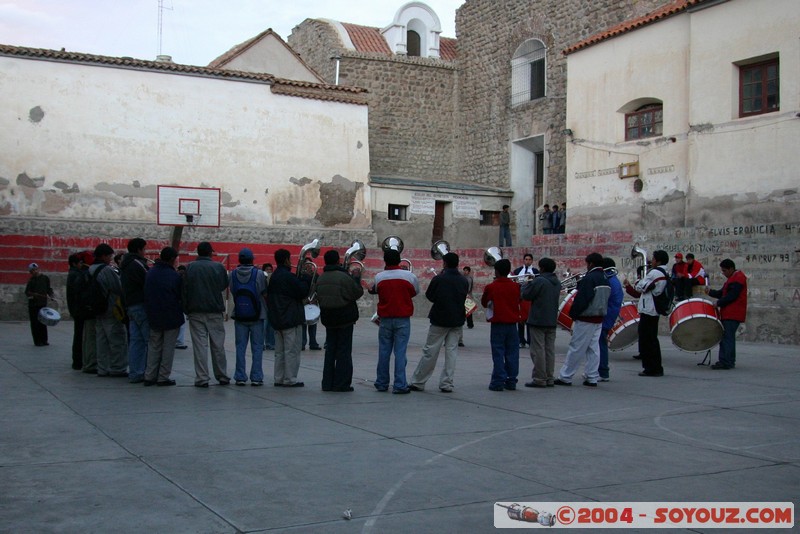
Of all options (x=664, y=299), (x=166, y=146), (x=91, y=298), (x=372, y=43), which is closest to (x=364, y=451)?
(x=91, y=298)

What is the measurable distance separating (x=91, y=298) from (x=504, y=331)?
555 centimetres

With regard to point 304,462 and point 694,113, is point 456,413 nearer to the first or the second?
point 304,462

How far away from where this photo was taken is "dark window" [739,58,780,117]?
21703mm

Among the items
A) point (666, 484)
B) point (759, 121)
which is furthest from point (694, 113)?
point (666, 484)

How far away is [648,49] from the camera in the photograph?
25.2 metres

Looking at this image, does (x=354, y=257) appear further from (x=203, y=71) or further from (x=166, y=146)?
(x=203, y=71)

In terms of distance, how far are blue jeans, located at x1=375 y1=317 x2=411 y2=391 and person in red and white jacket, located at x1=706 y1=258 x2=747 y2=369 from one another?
5.52 meters

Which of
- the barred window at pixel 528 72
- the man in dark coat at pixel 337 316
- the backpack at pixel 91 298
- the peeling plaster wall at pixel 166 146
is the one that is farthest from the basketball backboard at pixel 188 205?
the man in dark coat at pixel 337 316

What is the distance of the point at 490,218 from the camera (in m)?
34.0

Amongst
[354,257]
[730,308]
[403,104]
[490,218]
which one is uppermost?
Result: [403,104]

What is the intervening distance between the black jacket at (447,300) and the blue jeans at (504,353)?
56cm

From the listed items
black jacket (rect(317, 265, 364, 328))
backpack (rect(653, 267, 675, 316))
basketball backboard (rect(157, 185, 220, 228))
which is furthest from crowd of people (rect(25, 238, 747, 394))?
basketball backboard (rect(157, 185, 220, 228))

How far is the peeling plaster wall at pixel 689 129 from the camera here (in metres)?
21.3

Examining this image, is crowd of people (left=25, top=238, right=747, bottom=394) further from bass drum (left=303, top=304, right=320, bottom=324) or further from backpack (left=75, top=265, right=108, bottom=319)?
bass drum (left=303, top=304, right=320, bottom=324)
